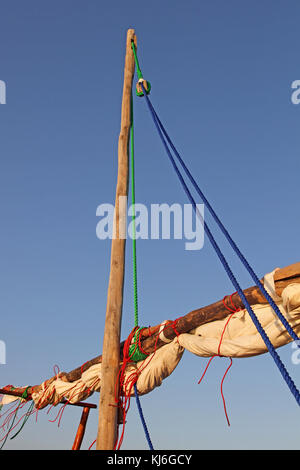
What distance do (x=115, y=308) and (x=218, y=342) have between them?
4.75ft

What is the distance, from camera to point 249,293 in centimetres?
409

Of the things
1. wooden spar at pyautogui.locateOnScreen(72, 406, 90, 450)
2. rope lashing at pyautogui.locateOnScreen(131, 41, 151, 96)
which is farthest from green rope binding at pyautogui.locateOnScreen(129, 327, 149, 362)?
rope lashing at pyautogui.locateOnScreen(131, 41, 151, 96)

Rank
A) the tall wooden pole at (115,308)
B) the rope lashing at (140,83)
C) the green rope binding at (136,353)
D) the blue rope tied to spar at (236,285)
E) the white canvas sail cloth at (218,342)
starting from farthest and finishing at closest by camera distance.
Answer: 1. the rope lashing at (140,83)
2. the green rope binding at (136,353)
3. the tall wooden pole at (115,308)
4. the white canvas sail cloth at (218,342)
5. the blue rope tied to spar at (236,285)

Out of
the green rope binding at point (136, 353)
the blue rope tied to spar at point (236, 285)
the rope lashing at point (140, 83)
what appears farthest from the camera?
the rope lashing at point (140, 83)

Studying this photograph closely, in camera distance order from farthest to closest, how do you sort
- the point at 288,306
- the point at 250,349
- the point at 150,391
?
1. the point at 150,391
2. the point at 250,349
3. the point at 288,306

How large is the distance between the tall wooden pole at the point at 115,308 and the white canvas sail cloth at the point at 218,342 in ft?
1.13

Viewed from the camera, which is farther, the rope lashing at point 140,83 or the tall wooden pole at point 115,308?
the rope lashing at point 140,83

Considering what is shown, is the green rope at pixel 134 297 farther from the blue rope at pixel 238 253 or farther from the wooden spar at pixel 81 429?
the wooden spar at pixel 81 429

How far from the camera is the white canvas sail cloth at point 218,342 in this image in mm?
3767

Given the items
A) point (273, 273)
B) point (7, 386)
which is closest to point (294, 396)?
point (273, 273)

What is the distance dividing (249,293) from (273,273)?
0.34 metres

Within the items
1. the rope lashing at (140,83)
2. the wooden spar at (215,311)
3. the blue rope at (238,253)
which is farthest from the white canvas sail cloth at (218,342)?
the rope lashing at (140,83)
